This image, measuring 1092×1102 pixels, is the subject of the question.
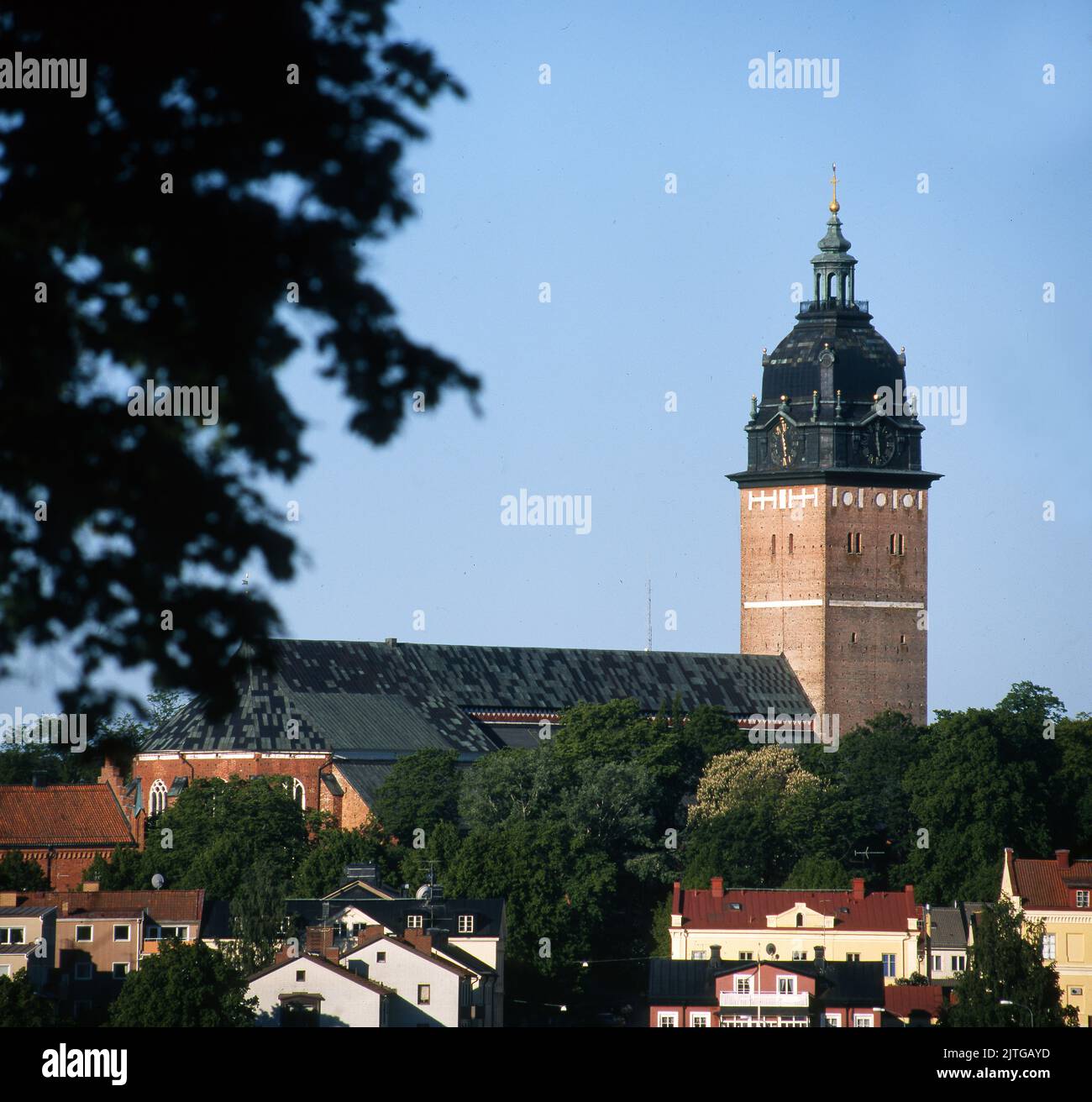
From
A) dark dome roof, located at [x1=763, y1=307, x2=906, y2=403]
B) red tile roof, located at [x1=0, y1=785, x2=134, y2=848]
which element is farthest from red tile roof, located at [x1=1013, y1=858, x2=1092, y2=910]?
dark dome roof, located at [x1=763, y1=307, x2=906, y2=403]

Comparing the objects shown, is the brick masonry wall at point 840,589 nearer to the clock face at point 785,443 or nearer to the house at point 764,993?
the clock face at point 785,443

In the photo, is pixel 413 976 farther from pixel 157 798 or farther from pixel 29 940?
pixel 157 798

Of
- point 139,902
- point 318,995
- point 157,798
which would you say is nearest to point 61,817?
point 157,798

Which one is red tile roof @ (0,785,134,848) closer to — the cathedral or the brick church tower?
the cathedral

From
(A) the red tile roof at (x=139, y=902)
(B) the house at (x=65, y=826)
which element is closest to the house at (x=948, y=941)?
(A) the red tile roof at (x=139, y=902)

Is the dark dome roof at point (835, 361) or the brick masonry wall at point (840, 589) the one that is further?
the dark dome roof at point (835, 361)

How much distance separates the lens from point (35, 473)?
1218cm

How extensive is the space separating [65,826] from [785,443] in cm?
3478

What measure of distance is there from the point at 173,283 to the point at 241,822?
6972cm

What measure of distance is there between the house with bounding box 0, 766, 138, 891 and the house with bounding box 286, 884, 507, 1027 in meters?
18.3

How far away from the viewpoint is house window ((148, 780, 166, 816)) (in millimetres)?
92312

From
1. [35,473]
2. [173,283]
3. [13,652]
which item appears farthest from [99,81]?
[13,652]

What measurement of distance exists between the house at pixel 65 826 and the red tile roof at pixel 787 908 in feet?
62.7

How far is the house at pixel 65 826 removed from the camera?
283ft
